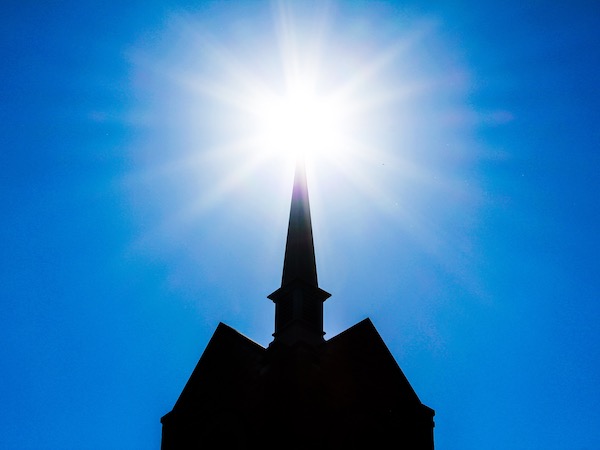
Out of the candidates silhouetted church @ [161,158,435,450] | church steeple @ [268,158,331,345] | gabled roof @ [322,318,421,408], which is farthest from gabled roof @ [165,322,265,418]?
gabled roof @ [322,318,421,408]

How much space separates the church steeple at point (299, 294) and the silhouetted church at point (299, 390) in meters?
0.04

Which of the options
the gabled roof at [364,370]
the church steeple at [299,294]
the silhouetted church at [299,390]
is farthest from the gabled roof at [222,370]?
the gabled roof at [364,370]

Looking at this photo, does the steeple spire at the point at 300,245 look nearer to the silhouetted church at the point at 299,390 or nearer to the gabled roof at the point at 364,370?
the silhouetted church at the point at 299,390

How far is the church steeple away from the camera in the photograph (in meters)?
24.9

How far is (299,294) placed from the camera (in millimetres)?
25594

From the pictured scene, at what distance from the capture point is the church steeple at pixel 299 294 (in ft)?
81.6

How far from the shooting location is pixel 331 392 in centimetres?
2311

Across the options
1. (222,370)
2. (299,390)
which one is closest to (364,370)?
(299,390)

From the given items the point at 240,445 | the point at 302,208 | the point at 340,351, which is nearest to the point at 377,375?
the point at 340,351

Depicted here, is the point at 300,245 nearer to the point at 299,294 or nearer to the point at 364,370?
the point at 299,294

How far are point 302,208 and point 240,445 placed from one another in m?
10.4

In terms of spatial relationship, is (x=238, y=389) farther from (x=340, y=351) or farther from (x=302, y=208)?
(x=302, y=208)

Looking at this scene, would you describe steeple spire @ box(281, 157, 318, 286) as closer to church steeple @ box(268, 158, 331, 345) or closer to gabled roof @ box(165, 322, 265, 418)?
church steeple @ box(268, 158, 331, 345)

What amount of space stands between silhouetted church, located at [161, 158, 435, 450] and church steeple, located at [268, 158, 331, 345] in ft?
0.14
